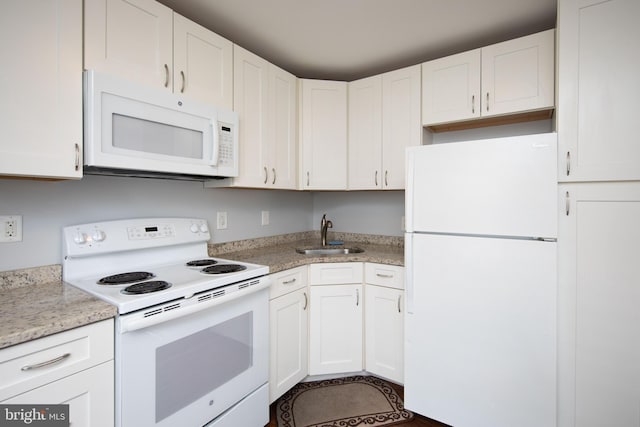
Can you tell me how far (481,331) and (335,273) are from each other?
3.15 ft

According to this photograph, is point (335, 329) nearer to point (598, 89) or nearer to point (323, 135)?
point (323, 135)

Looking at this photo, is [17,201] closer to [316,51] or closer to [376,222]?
[316,51]

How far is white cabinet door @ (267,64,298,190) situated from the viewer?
2203mm

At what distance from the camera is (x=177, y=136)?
5.16 feet

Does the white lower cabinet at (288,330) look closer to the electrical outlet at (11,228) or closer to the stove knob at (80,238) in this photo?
the stove knob at (80,238)

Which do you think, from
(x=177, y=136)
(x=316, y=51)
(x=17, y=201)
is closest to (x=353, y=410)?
(x=177, y=136)

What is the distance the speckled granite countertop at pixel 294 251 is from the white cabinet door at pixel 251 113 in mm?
527

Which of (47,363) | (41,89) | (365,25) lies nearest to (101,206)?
(41,89)

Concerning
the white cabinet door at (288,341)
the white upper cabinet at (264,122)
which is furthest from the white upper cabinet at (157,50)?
the white cabinet door at (288,341)

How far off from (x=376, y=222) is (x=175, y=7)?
6.98ft

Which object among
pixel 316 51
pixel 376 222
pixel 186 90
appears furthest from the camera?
pixel 376 222

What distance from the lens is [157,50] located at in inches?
58.9

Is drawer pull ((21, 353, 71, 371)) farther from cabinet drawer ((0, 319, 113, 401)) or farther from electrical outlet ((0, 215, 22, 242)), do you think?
electrical outlet ((0, 215, 22, 242))

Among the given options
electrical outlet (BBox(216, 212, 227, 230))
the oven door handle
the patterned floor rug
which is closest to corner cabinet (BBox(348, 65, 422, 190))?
electrical outlet (BBox(216, 212, 227, 230))
